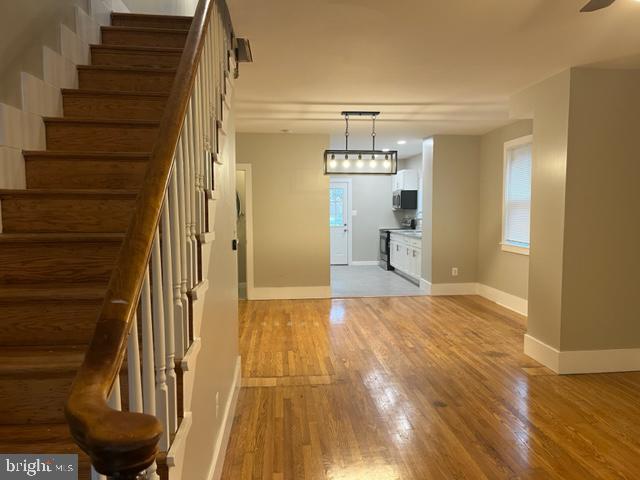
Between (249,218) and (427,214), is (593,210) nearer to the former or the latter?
(427,214)

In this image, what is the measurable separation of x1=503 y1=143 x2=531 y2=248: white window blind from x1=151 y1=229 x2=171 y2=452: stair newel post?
193 inches

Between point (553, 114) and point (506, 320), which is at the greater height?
point (553, 114)

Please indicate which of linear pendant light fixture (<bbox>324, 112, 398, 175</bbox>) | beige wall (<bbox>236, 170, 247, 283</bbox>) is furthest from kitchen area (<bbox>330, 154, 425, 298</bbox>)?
linear pendant light fixture (<bbox>324, 112, 398, 175</bbox>)

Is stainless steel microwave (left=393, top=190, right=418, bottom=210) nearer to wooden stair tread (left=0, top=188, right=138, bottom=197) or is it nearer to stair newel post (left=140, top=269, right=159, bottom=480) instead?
wooden stair tread (left=0, top=188, right=138, bottom=197)

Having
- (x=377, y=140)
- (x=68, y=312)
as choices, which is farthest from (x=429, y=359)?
(x=377, y=140)

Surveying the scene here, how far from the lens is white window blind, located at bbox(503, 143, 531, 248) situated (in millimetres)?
5098

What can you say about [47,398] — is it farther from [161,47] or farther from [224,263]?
[161,47]

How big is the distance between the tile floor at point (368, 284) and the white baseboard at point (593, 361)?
3.06m

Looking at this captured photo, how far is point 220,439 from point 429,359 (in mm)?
2159

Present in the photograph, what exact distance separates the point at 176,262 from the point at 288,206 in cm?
482

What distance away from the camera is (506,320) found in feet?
16.2

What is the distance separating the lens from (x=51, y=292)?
1.62 meters

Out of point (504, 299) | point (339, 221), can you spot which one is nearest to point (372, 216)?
point (339, 221)

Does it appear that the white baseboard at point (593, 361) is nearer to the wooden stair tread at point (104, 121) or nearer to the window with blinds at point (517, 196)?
the window with blinds at point (517, 196)
